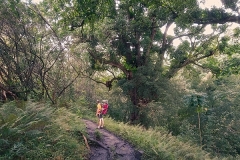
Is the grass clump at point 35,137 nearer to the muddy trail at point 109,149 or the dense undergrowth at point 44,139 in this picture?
the dense undergrowth at point 44,139

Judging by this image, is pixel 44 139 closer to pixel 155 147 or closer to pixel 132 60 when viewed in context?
pixel 155 147

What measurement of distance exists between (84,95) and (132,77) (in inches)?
210

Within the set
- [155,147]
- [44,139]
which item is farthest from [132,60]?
[44,139]

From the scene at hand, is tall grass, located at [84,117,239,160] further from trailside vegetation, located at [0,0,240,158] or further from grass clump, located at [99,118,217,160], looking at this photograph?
trailside vegetation, located at [0,0,240,158]

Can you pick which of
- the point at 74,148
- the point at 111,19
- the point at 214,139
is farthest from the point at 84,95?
the point at 74,148

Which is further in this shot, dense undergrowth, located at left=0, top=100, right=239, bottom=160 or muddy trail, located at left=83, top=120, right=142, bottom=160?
muddy trail, located at left=83, top=120, right=142, bottom=160

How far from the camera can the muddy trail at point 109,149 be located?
8461 mm

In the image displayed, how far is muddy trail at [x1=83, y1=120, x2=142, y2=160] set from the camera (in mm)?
8461

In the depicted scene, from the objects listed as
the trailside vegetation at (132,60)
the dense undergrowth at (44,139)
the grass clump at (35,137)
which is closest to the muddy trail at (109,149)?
the dense undergrowth at (44,139)

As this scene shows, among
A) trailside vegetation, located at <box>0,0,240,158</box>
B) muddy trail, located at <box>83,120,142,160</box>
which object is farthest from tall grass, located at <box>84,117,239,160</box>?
trailside vegetation, located at <box>0,0,240,158</box>

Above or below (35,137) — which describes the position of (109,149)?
below

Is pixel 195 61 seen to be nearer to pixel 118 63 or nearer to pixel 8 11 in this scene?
pixel 118 63

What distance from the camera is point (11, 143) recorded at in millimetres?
6582

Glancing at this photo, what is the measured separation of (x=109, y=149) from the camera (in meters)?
8.98
